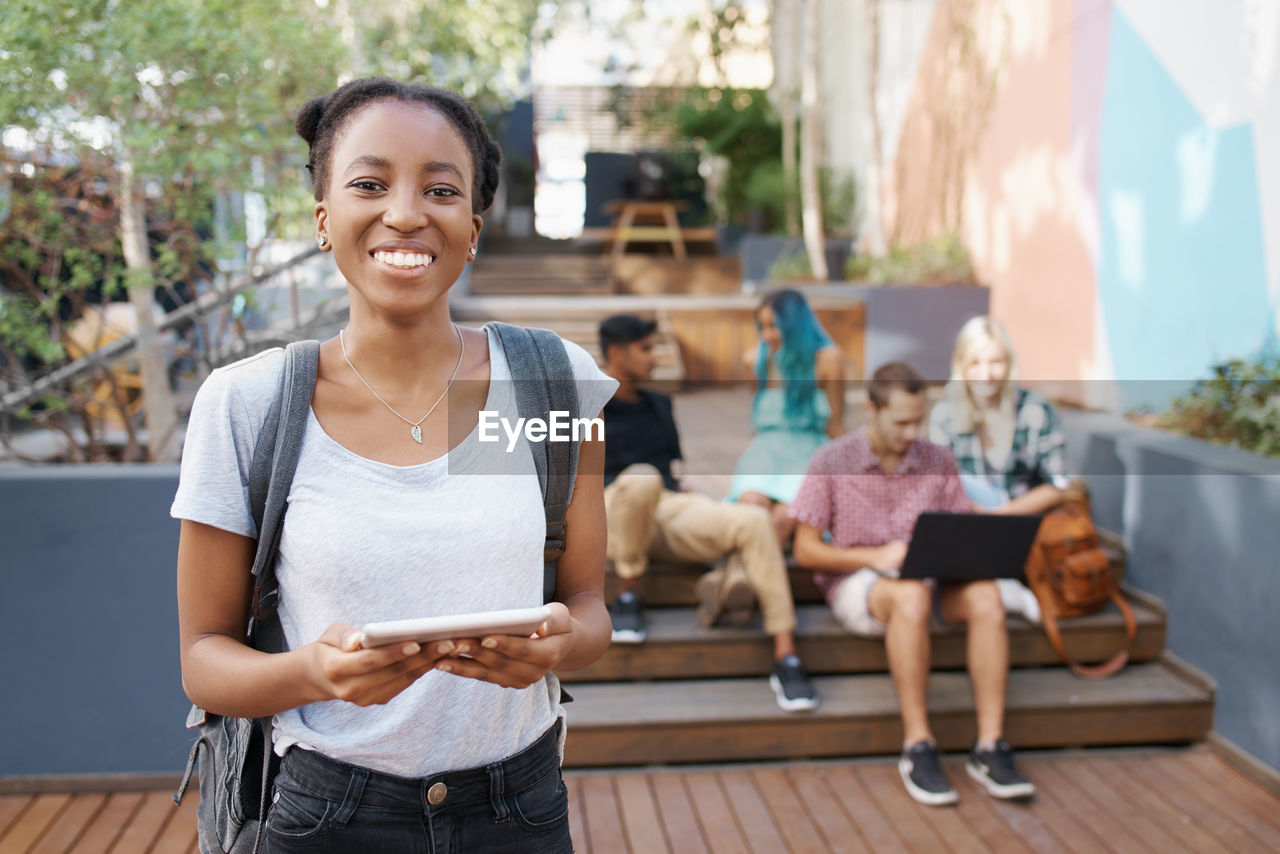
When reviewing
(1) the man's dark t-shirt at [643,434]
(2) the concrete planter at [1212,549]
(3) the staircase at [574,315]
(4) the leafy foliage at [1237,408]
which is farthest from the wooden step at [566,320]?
(2) the concrete planter at [1212,549]

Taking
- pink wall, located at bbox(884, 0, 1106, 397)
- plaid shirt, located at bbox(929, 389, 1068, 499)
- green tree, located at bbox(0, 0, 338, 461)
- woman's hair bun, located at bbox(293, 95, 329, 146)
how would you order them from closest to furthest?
woman's hair bun, located at bbox(293, 95, 329, 146) < green tree, located at bbox(0, 0, 338, 461) < plaid shirt, located at bbox(929, 389, 1068, 499) < pink wall, located at bbox(884, 0, 1106, 397)

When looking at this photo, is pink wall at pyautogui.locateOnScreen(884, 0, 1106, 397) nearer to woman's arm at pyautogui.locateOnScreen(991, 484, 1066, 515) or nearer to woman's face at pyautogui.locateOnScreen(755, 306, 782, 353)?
woman's face at pyautogui.locateOnScreen(755, 306, 782, 353)

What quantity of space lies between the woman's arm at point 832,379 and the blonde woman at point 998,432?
56cm

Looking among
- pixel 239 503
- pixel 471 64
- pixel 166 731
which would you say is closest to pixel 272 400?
pixel 239 503

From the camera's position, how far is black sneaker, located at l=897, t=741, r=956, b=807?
2.97 m

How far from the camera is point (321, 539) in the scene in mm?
1045

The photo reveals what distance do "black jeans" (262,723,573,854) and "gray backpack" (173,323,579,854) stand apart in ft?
0.16

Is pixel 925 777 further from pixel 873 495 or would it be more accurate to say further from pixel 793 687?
pixel 873 495

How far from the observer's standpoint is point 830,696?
3.34m

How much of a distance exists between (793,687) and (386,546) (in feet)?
8.03

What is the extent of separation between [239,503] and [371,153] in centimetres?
39

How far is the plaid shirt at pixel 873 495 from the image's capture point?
3387mm

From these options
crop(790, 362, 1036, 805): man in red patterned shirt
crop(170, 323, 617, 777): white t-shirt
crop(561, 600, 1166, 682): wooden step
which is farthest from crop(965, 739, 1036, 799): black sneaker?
crop(170, 323, 617, 777): white t-shirt

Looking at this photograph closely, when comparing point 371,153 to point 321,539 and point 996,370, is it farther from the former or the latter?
point 996,370
